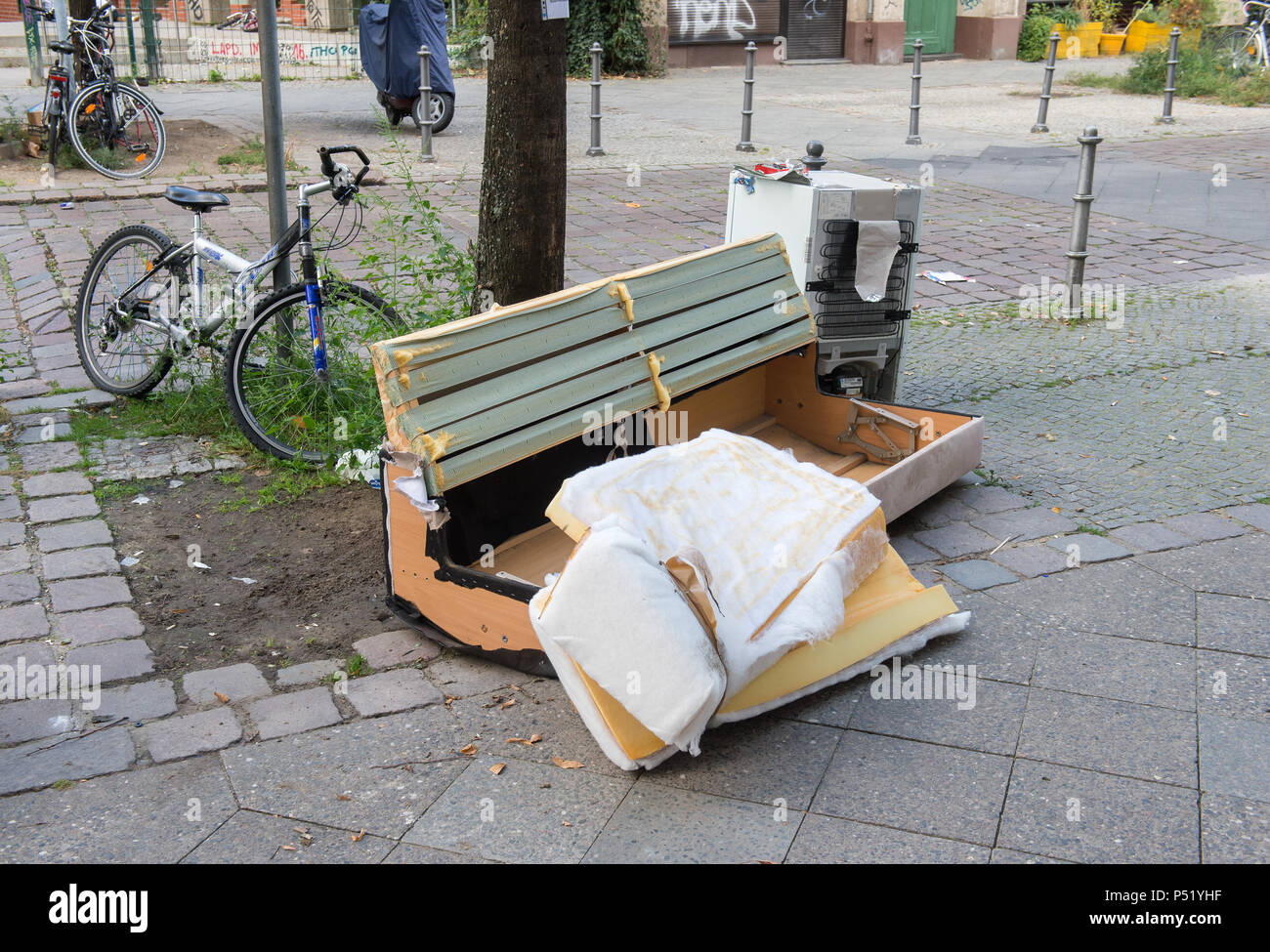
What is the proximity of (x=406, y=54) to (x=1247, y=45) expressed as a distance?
13.6 m

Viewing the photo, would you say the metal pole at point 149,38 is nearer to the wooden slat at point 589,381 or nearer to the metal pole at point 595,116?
the metal pole at point 595,116

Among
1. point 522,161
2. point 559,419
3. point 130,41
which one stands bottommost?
point 559,419

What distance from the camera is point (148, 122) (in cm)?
1036

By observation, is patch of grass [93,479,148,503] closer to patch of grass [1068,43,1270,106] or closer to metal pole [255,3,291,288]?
metal pole [255,3,291,288]

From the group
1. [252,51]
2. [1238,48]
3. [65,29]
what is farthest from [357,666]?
[1238,48]

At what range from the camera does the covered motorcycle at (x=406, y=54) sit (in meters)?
12.2

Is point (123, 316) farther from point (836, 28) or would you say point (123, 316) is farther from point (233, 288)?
point (836, 28)

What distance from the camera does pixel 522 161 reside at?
4.78 m

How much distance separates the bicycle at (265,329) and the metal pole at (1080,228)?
4.27 m

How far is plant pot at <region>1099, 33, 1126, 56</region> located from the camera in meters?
23.2

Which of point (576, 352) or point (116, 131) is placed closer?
point (576, 352)

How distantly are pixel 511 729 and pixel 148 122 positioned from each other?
8.95 meters
